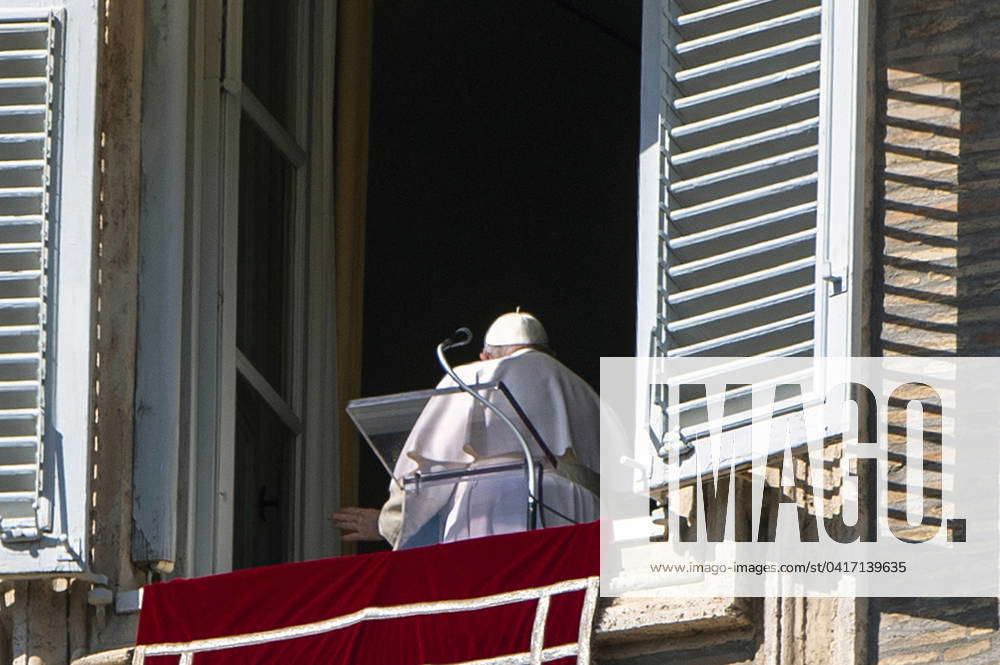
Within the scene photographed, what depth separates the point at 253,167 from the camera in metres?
8.63

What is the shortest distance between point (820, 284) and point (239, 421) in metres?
2.03

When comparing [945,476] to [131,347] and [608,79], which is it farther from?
[608,79]

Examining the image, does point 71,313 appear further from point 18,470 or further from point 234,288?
point 234,288

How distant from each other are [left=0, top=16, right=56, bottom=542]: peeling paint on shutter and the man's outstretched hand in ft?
3.11

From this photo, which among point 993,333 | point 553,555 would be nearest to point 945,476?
point 993,333

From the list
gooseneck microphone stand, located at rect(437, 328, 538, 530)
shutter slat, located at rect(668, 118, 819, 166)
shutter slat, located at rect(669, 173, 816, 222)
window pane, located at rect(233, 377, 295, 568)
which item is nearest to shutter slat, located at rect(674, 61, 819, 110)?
shutter slat, located at rect(668, 118, 819, 166)

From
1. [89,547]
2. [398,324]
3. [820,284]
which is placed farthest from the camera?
[398,324]

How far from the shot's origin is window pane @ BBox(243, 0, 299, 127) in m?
8.65

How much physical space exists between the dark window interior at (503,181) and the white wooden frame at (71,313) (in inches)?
Result: 151

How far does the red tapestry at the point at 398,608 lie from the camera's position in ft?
23.1

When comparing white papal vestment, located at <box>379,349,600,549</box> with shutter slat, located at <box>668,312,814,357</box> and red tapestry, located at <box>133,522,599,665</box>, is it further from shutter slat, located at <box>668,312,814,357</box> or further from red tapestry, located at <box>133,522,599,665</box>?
shutter slat, located at <box>668,312,814,357</box>

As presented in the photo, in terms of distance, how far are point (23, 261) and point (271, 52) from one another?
1.47 m

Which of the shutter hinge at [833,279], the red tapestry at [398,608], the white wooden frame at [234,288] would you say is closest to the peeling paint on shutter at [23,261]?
the red tapestry at [398,608]

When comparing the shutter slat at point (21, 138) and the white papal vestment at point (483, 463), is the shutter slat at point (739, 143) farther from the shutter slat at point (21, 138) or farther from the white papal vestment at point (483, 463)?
the shutter slat at point (21, 138)
